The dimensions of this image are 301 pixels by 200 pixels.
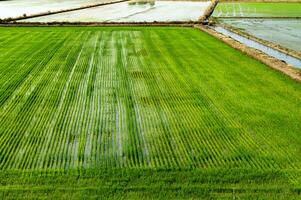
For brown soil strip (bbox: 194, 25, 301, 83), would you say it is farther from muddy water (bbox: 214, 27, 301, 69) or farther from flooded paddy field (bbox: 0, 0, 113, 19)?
flooded paddy field (bbox: 0, 0, 113, 19)

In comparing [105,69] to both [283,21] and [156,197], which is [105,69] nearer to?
[156,197]

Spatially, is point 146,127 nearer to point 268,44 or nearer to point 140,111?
point 140,111

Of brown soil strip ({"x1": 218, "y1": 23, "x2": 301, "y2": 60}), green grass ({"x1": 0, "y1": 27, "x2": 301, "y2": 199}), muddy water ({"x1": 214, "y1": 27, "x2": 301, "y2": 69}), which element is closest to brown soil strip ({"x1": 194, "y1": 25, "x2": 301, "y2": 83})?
green grass ({"x1": 0, "y1": 27, "x2": 301, "y2": 199})

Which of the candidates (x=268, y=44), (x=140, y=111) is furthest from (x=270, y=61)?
(x=140, y=111)

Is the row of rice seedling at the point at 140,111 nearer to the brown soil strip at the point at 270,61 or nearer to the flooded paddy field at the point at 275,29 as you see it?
the brown soil strip at the point at 270,61

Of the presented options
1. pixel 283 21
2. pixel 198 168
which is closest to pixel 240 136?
pixel 198 168

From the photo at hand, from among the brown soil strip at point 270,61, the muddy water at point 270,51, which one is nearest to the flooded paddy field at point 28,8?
the muddy water at point 270,51
